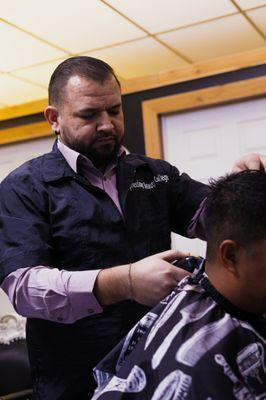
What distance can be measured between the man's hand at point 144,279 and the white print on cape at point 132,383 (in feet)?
0.48

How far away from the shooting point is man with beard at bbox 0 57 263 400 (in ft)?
4.07

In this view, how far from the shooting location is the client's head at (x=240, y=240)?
1.07 m

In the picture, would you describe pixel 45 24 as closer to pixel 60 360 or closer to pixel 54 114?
pixel 54 114

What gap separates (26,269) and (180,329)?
0.38 metres

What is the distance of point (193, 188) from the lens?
5.24 feet

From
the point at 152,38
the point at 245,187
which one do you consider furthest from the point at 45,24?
the point at 245,187

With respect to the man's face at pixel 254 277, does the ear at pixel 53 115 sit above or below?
above

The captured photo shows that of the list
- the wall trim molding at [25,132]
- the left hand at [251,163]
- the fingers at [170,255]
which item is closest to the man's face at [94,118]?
the left hand at [251,163]

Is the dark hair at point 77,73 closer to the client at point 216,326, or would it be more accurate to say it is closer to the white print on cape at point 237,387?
the client at point 216,326

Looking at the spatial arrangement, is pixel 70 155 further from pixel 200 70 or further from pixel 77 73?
pixel 200 70

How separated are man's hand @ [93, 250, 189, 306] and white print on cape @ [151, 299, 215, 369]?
0.19 feet

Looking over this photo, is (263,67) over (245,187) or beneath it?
over

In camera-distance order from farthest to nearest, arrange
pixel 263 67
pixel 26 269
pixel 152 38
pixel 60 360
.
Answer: pixel 152 38 < pixel 263 67 < pixel 60 360 < pixel 26 269

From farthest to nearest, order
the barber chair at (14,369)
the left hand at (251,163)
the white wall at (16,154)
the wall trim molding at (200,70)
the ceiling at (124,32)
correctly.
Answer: the white wall at (16,154), the ceiling at (124,32), the wall trim molding at (200,70), the barber chair at (14,369), the left hand at (251,163)
